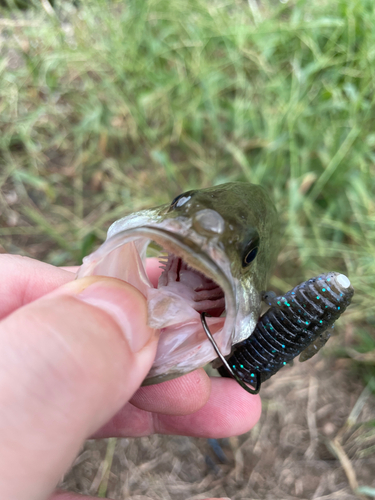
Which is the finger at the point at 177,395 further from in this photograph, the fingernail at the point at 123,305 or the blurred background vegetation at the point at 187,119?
the blurred background vegetation at the point at 187,119

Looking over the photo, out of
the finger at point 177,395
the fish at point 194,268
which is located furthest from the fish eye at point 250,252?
the finger at point 177,395

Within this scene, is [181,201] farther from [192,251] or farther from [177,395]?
[177,395]

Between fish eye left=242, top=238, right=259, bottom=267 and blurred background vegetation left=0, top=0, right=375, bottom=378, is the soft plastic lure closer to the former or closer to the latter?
fish eye left=242, top=238, right=259, bottom=267

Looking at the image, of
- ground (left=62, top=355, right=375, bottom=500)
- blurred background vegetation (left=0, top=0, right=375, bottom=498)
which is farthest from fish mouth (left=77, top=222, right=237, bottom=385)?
blurred background vegetation (left=0, top=0, right=375, bottom=498)

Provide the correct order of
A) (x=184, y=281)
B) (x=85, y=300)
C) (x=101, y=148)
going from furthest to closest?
1. (x=101, y=148)
2. (x=184, y=281)
3. (x=85, y=300)

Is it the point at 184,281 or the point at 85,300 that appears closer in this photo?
the point at 85,300

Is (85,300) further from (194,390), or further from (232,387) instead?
(232,387)

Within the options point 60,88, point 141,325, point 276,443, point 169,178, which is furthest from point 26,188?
point 276,443
